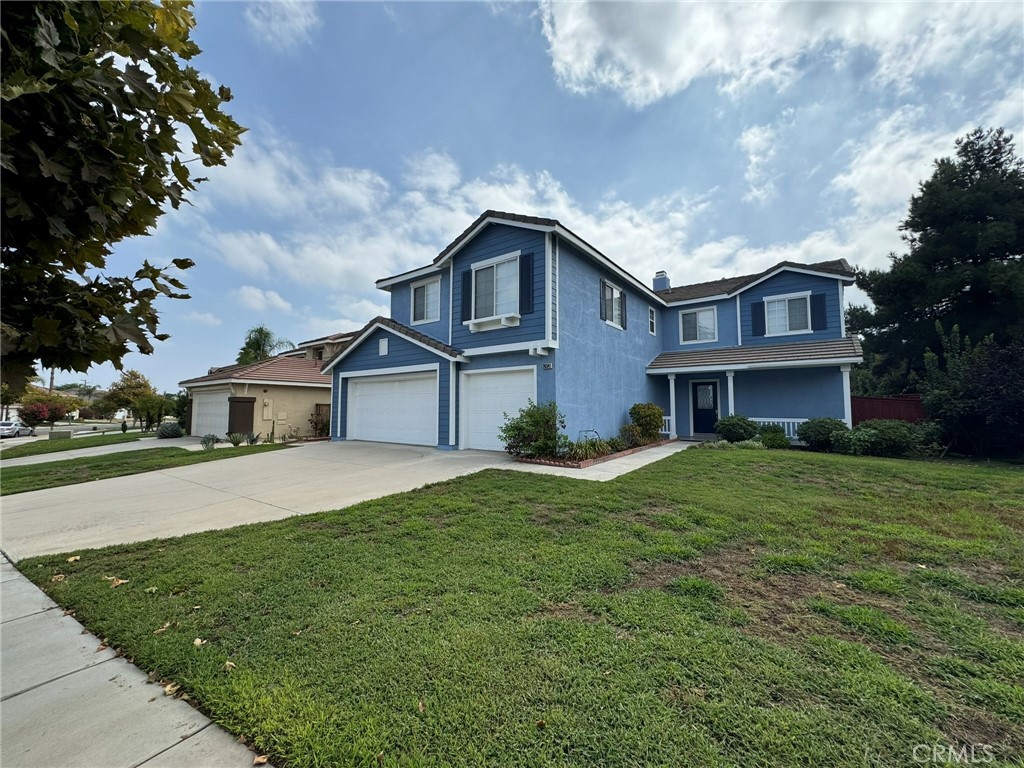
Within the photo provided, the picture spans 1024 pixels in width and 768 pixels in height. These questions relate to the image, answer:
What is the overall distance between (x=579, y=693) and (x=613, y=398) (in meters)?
11.6

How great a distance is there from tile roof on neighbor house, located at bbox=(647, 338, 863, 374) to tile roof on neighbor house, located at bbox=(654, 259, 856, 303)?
2.34 m

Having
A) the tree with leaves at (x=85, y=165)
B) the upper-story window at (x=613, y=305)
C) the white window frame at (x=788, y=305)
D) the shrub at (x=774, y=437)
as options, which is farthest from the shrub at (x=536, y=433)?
the white window frame at (x=788, y=305)

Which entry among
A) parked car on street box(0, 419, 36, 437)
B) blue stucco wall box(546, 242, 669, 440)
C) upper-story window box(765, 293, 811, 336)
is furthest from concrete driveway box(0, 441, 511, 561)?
parked car on street box(0, 419, 36, 437)

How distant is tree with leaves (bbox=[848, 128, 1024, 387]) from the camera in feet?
52.0

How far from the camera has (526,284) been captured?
1091 centimetres

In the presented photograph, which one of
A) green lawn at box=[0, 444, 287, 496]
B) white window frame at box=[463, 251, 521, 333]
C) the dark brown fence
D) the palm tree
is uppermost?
the palm tree

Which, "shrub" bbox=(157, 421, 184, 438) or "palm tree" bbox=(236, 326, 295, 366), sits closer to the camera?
"shrub" bbox=(157, 421, 184, 438)

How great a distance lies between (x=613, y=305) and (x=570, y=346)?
3455 mm

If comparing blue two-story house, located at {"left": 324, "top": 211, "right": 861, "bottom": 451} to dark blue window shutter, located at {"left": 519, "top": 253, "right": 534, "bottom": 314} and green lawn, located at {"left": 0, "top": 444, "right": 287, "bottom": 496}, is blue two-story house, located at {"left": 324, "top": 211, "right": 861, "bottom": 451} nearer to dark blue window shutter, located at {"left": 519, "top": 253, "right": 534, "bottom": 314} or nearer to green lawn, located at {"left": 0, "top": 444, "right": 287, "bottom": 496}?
dark blue window shutter, located at {"left": 519, "top": 253, "right": 534, "bottom": 314}

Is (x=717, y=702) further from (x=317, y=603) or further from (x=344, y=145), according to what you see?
(x=344, y=145)

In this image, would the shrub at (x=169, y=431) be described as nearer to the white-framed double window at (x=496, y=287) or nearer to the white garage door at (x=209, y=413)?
the white garage door at (x=209, y=413)

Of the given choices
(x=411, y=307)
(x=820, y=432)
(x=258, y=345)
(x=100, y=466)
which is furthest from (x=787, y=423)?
(x=258, y=345)

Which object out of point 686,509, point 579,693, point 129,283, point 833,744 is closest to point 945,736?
point 833,744

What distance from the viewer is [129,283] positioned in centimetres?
201
